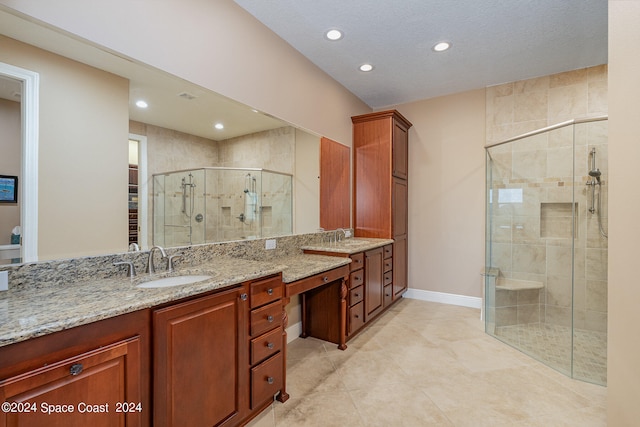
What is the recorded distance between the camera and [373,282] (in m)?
2.98

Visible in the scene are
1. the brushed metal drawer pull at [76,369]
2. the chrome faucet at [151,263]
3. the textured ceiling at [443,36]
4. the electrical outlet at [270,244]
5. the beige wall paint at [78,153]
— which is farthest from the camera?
the electrical outlet at [270,244]

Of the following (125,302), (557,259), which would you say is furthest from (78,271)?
(557,259)

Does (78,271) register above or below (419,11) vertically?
below

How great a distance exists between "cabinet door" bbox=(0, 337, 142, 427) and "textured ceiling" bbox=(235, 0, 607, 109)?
7.63ft

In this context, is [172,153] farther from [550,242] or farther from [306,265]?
[550,242]

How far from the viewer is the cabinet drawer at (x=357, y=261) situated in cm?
259

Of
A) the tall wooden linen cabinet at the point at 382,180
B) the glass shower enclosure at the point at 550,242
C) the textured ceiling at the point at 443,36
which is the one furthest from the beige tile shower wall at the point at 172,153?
the glass shower enclosure at the point at 550,242

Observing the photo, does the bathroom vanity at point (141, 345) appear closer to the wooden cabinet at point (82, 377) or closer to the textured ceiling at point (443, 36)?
the wooden cabinet at point (82, 377)

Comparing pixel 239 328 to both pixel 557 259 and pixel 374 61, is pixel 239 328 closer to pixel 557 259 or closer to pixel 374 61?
pixel 374 61

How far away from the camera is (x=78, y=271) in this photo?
1320 mm

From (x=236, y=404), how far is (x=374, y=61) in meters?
3.11

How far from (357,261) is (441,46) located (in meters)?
2.17

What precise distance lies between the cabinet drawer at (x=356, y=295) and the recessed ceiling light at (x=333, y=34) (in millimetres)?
2299

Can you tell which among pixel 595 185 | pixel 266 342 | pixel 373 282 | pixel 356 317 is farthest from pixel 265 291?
pixel 595 185
